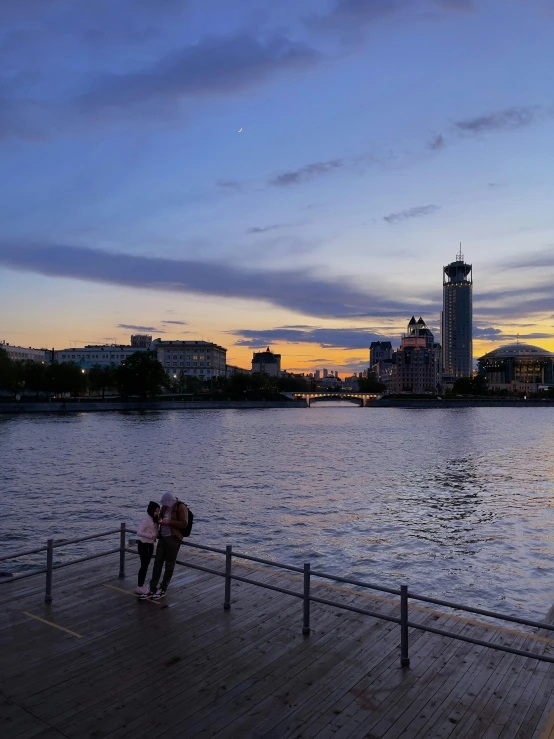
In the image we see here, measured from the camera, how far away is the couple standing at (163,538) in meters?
13.1

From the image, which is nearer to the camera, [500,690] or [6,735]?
[6,735]

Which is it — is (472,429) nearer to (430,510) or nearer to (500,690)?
(430,510)

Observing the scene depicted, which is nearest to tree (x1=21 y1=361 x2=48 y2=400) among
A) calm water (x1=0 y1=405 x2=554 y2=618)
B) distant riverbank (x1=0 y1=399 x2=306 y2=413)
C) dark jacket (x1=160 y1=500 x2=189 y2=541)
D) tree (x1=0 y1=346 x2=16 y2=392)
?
tree (x1=0 y1=346 x2=16 y2=392)

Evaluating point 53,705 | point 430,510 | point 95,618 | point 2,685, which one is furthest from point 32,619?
point 430,510

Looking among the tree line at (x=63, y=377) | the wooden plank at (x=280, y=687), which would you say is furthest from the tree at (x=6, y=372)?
the wooden plank at (x=280, y=687)

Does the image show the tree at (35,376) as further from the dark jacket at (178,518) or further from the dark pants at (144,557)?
the dark jacket at (178,518)

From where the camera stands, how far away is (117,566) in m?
15.9

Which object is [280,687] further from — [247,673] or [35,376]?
[35,376]

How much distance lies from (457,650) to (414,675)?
153cm

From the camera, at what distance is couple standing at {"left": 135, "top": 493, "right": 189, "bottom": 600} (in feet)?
42.9

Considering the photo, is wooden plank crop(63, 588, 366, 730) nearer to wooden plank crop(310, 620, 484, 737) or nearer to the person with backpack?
wooden plank crop(310, 620, 484, 737)

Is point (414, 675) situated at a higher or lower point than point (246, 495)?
higher

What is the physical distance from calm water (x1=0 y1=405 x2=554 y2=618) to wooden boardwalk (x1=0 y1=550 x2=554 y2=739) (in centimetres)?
1169

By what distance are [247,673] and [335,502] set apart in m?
30.9
